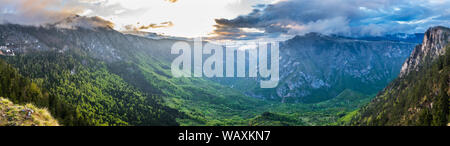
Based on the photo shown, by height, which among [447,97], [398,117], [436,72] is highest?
[436,72]
